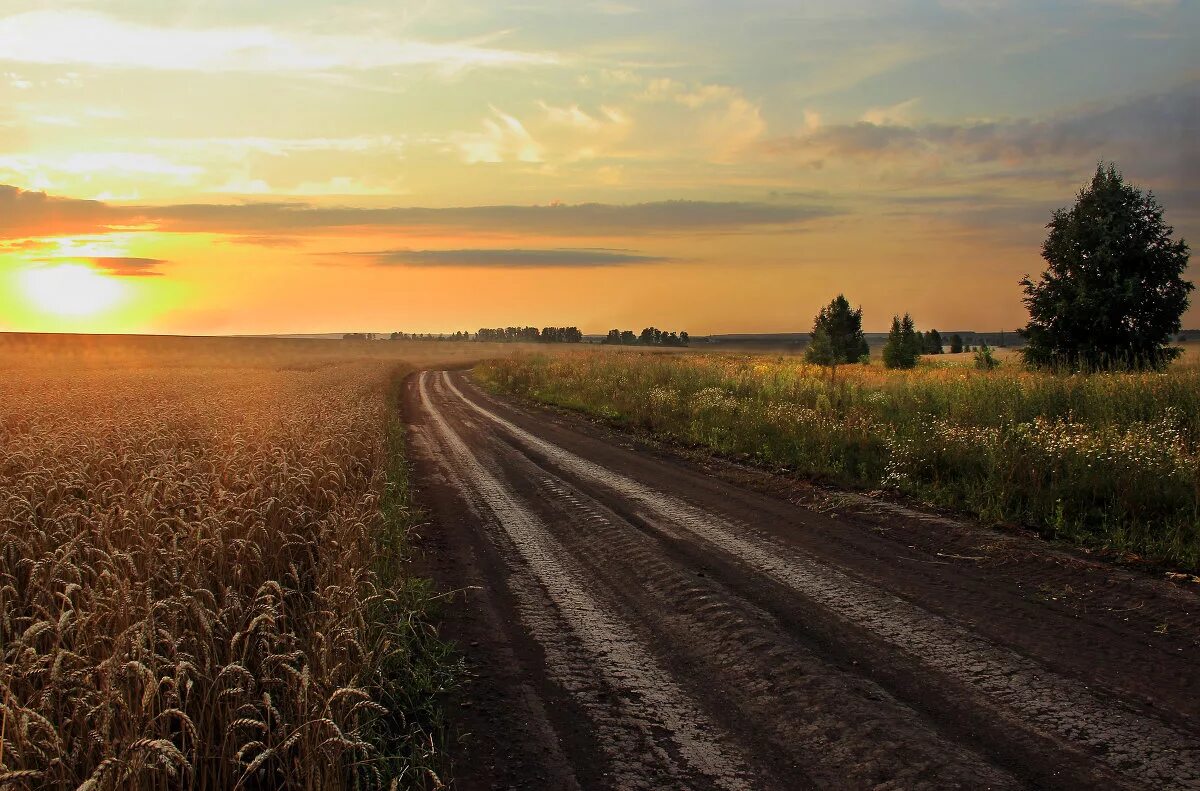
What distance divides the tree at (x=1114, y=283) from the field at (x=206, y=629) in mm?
30039

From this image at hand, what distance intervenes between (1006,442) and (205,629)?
440 inches

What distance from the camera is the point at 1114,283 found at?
28.9m

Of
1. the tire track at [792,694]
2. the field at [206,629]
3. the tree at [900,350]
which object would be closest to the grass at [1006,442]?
the tire track at [792,694]

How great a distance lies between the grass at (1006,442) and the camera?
29.4 ft

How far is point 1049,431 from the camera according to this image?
11328 millimetres

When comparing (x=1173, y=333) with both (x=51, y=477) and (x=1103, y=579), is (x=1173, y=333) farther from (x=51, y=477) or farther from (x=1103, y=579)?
(x=51, y=477)

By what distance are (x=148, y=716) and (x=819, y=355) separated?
6836 cm

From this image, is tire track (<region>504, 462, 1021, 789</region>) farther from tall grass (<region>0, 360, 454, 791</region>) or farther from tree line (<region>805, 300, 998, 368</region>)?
tree line (<region>805, 300, 998, 368</region>)

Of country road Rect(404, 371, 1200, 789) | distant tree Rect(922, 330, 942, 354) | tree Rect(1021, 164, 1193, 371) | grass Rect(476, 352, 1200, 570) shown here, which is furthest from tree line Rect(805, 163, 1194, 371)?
distant tree Rect(922, 330, 942, 354)

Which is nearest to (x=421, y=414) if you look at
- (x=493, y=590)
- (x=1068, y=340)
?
(x=493, y=590)

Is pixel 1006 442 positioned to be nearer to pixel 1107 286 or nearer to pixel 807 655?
pixel 807 655

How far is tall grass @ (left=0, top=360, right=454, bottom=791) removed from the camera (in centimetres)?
344

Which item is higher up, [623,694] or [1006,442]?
[1006,442]

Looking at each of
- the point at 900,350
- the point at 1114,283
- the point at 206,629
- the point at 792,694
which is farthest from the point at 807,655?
the point at 900,350
